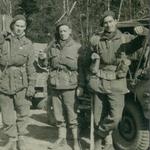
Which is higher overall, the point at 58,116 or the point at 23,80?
the point at 23,80

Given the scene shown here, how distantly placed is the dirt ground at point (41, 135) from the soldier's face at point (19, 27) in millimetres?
1804

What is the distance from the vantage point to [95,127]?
7.92m

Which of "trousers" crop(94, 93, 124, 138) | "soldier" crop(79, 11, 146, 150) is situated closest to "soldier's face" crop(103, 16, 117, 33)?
"soldier" crop(79, 11, 146, 150)

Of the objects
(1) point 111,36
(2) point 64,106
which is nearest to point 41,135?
(2) point 64,106

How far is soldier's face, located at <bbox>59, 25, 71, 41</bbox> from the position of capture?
796 cm

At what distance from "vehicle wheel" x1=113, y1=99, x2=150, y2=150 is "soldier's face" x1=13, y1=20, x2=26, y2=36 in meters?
1.85

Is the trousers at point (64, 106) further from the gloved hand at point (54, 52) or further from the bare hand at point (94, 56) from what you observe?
the bare hand at point (94, 56)

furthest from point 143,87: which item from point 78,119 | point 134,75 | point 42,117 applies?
point 42,117

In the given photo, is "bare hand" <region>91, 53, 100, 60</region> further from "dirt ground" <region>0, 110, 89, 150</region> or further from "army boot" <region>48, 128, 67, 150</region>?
"dirt ground" <region>0, 110, 89, 150</region>

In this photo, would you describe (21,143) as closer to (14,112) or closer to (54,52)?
(14,112)

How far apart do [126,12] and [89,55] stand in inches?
761

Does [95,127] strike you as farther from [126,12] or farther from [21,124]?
[126,12]

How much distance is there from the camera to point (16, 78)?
7.93 meters

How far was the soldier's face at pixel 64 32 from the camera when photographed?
7.96m
